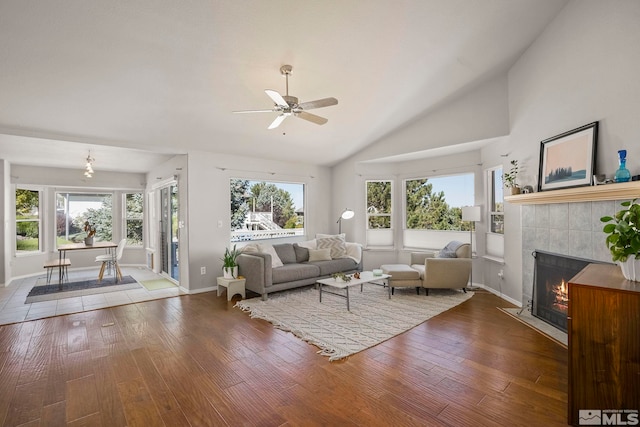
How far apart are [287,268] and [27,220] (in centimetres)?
626

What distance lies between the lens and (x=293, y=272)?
5.09 meters

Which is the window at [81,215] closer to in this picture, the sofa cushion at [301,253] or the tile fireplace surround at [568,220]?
the sofa cushion at [301,253]

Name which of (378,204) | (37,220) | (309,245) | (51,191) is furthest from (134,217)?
(378,204)

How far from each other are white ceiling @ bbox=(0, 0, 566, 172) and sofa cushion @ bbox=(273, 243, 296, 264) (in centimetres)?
207

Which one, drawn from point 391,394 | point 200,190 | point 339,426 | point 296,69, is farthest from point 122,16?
point 391,394

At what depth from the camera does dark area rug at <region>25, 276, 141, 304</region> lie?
502 centimetres

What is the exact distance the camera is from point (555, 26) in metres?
3.67

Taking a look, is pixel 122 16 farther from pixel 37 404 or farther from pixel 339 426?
pixel 339 426

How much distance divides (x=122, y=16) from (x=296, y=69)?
1.71 metres

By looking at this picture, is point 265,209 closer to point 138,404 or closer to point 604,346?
point 138,404

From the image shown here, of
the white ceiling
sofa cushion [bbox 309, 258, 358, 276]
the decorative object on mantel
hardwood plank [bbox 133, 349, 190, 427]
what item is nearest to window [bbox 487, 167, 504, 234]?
the white ceiling

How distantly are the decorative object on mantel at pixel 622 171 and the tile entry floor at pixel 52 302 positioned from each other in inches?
232

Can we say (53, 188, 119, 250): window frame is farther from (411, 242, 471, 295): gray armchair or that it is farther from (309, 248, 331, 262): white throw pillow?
(411, 242, 471, 295): gray armchair

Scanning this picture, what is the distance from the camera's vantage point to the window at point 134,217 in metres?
8.12
